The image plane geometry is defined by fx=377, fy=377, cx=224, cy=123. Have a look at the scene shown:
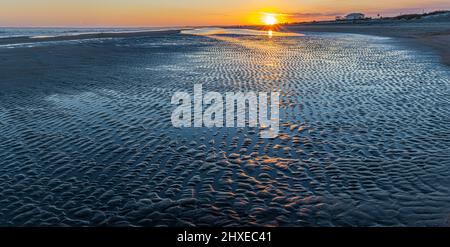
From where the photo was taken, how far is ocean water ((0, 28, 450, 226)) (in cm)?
790

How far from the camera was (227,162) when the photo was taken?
35.0ft

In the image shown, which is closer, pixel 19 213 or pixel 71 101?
pixel 19 213

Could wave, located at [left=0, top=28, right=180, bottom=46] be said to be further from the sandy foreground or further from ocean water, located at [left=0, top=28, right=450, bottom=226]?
the sandy foreground

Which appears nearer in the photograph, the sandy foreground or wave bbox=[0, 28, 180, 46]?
the sandy foreground

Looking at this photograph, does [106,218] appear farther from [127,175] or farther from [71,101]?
[71,101]

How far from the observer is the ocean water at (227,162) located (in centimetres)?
790

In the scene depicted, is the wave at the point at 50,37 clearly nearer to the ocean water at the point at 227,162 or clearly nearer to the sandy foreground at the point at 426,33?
the ocean water at the point at 227,162

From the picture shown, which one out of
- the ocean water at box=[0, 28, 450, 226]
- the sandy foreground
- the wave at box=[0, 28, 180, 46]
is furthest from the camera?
the wave at box=[0, 28, 180, 46]

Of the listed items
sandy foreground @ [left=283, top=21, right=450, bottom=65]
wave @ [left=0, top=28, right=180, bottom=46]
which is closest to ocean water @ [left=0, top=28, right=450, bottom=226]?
sandy foreground @ [left=283, top=21, right=450, bottom=65]

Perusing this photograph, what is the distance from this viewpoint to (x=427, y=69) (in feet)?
88.0

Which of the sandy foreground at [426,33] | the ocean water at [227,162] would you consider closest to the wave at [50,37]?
the ocean water at [227,162]
